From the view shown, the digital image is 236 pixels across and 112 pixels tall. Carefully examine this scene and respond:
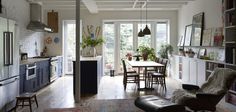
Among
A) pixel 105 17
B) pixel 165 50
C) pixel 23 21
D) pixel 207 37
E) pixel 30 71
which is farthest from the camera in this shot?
pixel 105 17

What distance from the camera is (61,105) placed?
5770mm

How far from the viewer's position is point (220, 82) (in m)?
4.51

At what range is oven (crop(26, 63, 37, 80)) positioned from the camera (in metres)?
6.50

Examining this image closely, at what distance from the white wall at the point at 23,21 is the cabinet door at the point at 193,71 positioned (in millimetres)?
4905

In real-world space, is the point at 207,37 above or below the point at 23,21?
below

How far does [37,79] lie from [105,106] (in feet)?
8.95

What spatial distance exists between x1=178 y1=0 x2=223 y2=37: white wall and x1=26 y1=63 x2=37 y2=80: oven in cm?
507

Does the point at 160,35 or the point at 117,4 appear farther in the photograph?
the point at 160,35

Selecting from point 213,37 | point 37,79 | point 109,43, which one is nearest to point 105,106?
point 37,79

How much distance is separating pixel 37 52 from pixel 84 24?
2.27 m

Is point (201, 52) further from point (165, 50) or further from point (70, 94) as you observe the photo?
point (70, 94)

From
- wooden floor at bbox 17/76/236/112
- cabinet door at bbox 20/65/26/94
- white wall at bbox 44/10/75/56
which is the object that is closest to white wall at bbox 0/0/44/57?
white wall at bbox 44/10/75/56

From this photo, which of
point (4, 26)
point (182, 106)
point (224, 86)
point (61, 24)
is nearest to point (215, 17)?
point (224, 86)

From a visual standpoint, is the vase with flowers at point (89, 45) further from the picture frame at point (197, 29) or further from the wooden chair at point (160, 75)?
the picture frame at point (197, 29)
